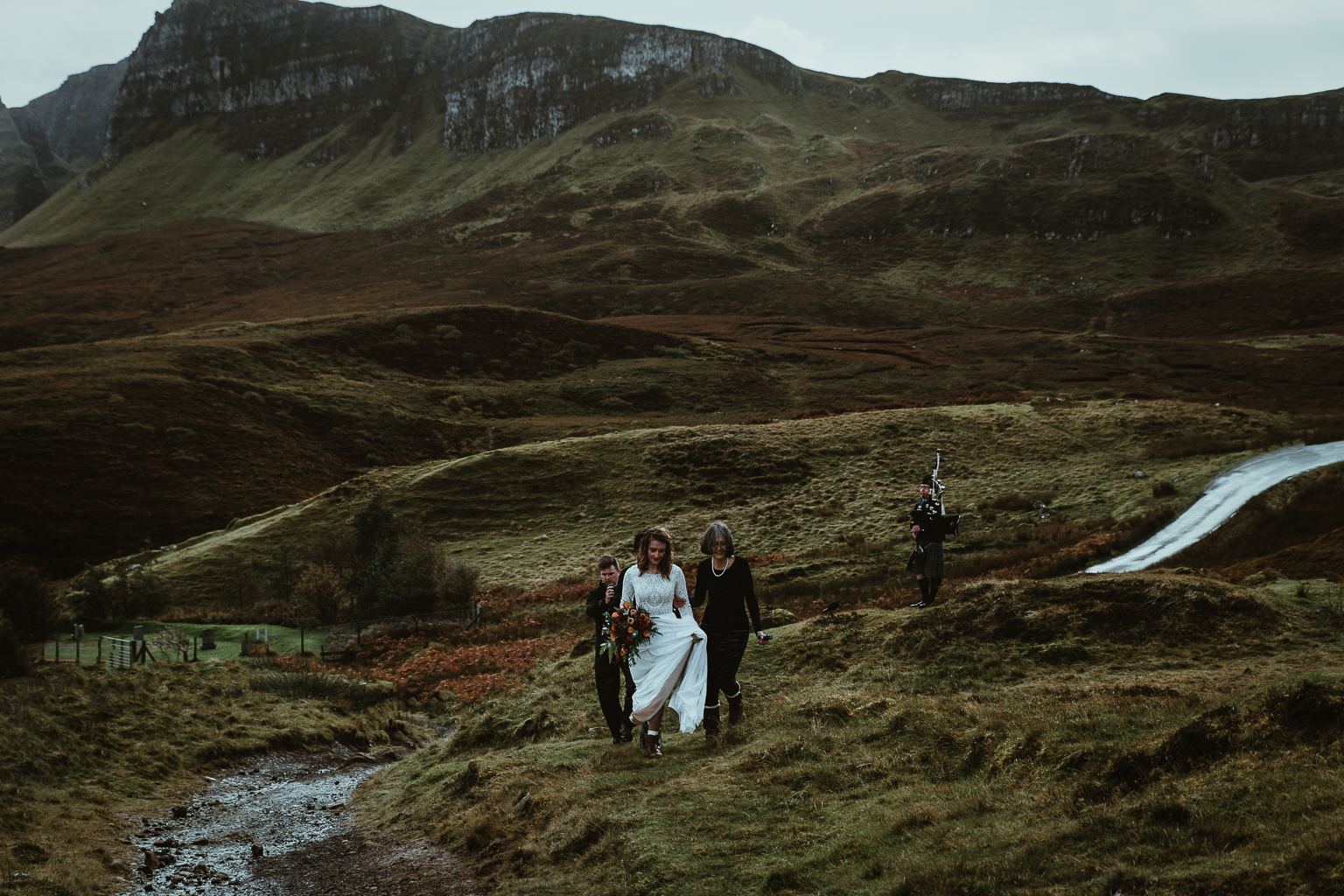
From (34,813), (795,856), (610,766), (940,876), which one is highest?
(940,876)

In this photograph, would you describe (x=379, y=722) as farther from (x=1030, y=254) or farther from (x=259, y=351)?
(x=1030, y=254)

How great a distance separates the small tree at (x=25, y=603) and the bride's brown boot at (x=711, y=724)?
2700 cm

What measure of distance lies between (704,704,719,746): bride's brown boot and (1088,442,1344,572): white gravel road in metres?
13.0

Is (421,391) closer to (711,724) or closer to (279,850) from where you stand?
(279,850)

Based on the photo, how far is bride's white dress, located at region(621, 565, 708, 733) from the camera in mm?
9461

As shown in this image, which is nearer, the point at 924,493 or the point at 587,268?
the point at 924,493

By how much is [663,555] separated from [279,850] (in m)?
6.51

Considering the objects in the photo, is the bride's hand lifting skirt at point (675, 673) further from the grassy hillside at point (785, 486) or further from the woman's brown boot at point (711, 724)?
Answer: the grassy hillside at point (785, 486)

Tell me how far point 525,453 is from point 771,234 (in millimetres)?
115468

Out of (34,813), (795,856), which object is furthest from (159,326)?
(795,856)

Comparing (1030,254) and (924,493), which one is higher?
(1030,254)

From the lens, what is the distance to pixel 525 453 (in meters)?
48.6

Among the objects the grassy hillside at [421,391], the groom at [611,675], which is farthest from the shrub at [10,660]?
the grassy hillside at [421,391]

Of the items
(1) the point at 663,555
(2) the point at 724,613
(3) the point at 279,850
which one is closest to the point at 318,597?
(3) the point at 279,850
